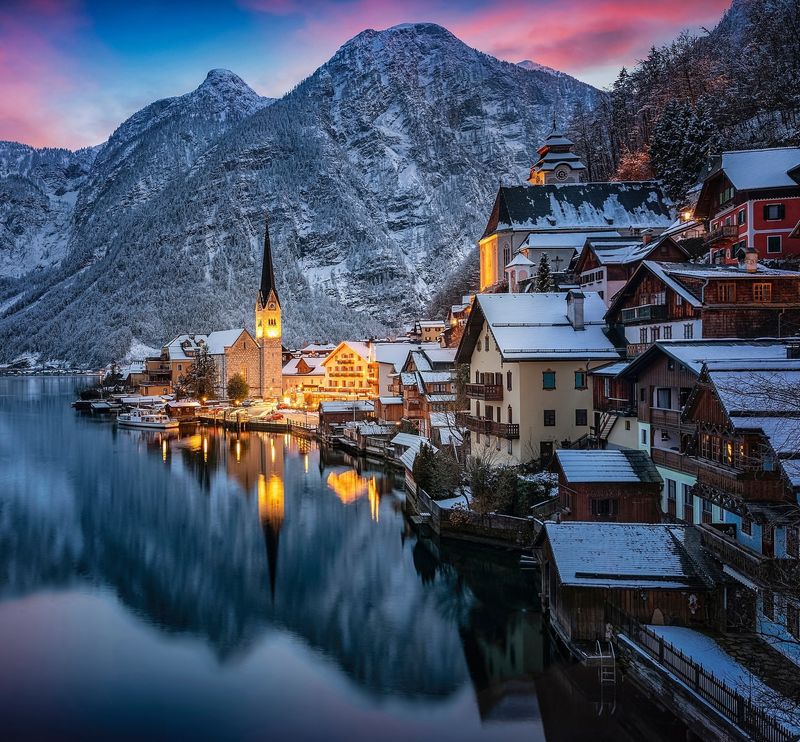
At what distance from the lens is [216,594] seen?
85.0 ft

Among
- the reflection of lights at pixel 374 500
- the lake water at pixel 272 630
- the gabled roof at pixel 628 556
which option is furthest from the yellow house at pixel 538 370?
the gabled roof at pixel 628 556

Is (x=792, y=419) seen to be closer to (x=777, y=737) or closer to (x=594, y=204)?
(x=777, y=737)

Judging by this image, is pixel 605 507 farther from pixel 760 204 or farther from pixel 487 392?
pixel 760 204

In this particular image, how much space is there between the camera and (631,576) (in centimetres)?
1716

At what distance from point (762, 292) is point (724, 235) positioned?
12.8m

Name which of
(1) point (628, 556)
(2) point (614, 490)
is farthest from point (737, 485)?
(2) point (614, 490)

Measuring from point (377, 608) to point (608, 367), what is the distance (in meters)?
13.0

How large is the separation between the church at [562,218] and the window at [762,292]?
3339 cm

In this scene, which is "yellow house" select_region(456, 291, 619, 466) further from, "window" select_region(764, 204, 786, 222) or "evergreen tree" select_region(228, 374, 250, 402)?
"evergreen tree" select_region(228, 374, 250, 402)

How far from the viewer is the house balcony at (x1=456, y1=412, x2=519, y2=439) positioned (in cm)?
3197

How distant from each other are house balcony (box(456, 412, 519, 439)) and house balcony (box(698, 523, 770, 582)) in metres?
14.0

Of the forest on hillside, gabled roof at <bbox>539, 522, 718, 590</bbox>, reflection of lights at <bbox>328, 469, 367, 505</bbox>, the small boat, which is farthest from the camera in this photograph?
the small boat

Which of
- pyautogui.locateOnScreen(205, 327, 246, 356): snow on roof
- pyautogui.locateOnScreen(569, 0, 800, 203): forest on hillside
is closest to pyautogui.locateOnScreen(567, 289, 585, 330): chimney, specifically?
pyautogui.locateOnScreen(569, 0, 800, 203): forest on hillside

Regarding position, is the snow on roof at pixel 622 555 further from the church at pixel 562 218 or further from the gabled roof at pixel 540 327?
the church at pixel 562 218
